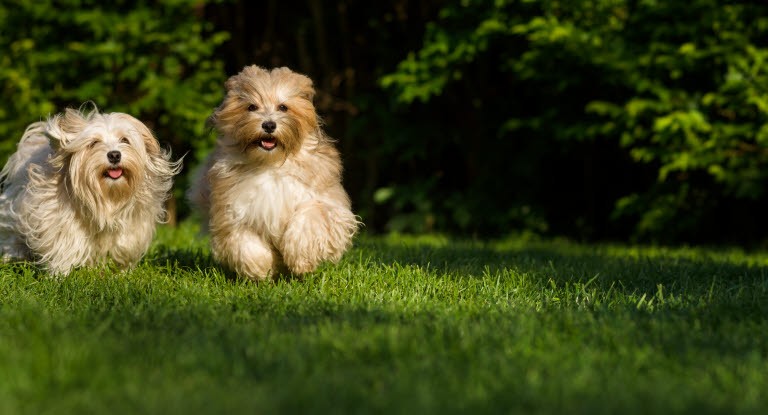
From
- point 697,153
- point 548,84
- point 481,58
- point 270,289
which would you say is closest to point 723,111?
point 697,153

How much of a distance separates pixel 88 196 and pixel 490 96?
22.0 feet

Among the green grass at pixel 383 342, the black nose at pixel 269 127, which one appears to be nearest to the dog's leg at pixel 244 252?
the green grass at pixel 383 342

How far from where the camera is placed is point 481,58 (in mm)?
10383

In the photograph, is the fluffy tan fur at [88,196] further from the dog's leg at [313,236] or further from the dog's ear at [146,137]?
the dog's leg at [313,236]

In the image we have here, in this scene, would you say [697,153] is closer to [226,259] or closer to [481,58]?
[481,58]

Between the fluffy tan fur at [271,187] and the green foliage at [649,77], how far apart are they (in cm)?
447

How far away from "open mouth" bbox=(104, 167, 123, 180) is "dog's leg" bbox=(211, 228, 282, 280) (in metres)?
0.73

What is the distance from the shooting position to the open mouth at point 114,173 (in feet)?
16.6

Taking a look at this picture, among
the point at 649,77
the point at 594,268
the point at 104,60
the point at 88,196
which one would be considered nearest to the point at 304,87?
the point at 88,196

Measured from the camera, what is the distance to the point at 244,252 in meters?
4.86

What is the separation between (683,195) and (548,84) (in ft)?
6.72

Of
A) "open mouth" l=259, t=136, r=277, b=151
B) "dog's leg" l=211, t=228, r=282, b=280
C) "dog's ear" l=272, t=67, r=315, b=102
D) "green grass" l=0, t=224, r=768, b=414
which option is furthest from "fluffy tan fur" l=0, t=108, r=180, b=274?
"dog's ear" l=272, t=67, r=315, b=102

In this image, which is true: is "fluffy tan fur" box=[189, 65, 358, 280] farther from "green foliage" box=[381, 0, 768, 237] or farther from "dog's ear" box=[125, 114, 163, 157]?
"green foliage" box=[381, 0, 768, 237]

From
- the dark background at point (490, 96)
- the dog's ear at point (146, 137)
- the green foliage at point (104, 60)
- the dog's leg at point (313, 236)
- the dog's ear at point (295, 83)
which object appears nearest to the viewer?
the dog's leg at point (313, 236)
